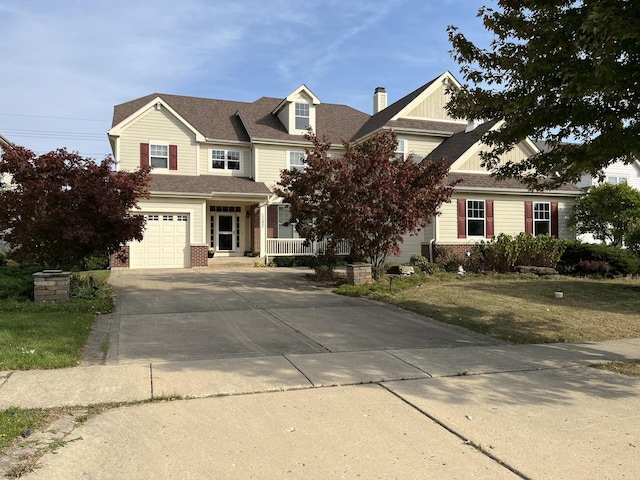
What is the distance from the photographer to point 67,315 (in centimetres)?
931

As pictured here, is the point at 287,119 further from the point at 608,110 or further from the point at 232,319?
the point at 608,110

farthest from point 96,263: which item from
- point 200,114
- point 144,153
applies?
point 200,114

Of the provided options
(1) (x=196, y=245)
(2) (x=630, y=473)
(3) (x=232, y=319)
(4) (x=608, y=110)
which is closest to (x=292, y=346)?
(3) (x=232, y=319)

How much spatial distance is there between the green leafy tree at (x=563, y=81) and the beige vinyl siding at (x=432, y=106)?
16.8m

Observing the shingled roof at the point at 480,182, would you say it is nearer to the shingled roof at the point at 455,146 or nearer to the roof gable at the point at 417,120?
the shingled roof at the point at 455,146

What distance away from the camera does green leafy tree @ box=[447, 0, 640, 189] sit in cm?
593

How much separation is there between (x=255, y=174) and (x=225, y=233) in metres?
3.23

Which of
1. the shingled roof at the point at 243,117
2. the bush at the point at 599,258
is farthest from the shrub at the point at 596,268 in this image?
the shingled roof at the point at 243,117

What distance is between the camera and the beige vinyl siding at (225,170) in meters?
23.9

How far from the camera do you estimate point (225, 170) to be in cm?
2430

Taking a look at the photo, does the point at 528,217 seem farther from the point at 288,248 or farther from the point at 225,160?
the point at 225,160

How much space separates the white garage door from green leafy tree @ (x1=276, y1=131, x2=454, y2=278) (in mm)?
8004

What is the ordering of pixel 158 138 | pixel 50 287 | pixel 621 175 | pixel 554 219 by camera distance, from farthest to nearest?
pixel 621 175 < pixel 554 219 < pixel 158 138 < pixel 50 287

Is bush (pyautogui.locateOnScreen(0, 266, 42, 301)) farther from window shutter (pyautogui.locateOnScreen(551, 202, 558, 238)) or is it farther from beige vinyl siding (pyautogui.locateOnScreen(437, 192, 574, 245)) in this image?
window shutter (pyautogui.locateOnScreen(551, 202, 558, 238))
